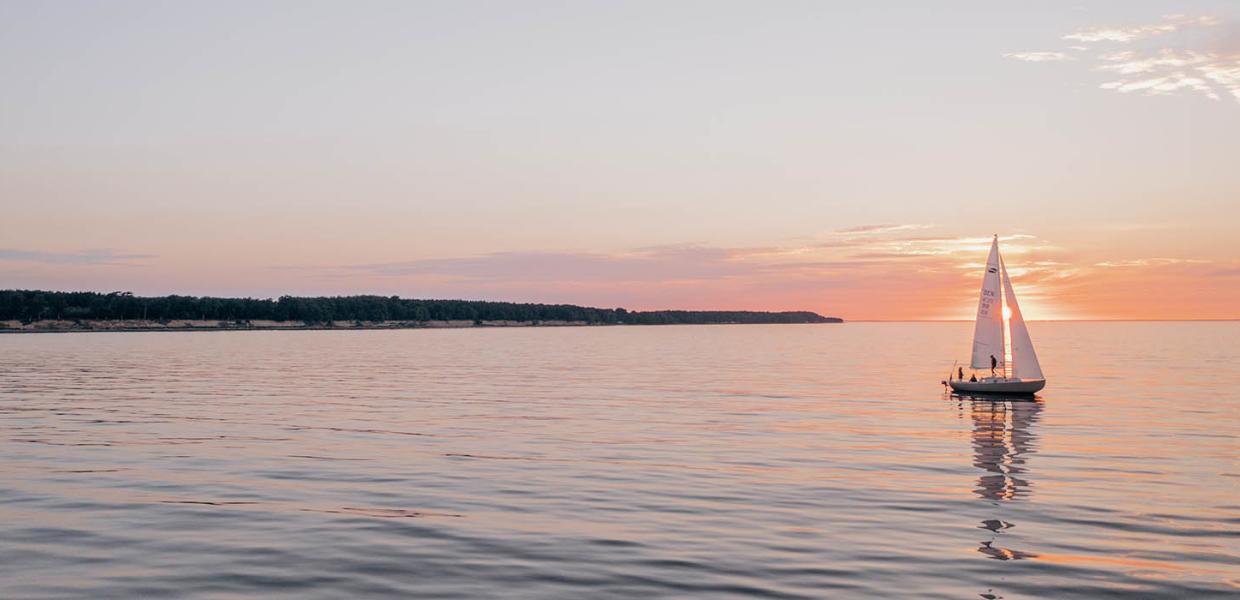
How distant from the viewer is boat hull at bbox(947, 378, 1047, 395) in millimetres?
70000

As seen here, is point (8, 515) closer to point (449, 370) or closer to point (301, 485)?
point (301, 485)

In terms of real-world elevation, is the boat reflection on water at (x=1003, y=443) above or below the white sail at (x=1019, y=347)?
below

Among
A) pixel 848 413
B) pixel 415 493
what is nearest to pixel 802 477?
pixel 415 493

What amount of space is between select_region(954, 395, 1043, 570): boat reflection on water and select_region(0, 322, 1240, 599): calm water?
22 cm

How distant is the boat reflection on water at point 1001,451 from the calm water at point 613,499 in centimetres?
22

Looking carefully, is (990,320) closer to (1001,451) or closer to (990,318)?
(990,318)

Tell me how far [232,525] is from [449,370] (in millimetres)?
84065

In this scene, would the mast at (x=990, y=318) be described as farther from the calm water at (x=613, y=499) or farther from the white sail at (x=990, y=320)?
the calm water at (x=613, y=499)

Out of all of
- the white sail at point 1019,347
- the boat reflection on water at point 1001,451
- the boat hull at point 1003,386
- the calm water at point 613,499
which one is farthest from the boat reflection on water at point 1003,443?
the white sail at point 1019,347

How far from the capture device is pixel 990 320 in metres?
73.3

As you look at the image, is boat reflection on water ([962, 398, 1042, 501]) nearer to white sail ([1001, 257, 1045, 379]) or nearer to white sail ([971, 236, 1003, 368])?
white sail ([1001, 257, 1045, 379])

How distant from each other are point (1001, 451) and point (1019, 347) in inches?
1257

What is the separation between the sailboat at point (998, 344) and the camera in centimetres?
7064

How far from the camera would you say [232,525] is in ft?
83.3
